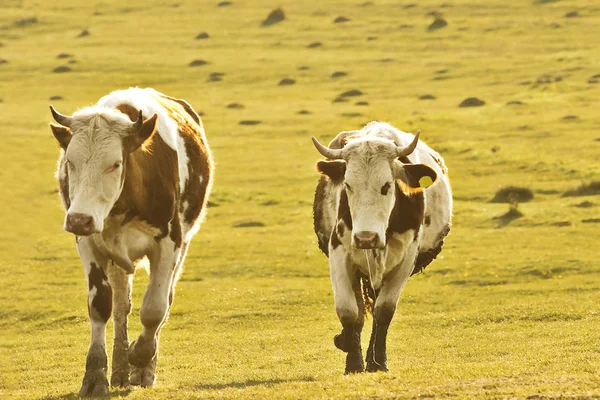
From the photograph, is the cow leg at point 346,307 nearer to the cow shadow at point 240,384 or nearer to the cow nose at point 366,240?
the cow shadow at point 240,384

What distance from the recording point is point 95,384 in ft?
34.6

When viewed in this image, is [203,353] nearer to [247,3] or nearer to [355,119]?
[355,119]

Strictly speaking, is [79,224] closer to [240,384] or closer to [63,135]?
[63,135]

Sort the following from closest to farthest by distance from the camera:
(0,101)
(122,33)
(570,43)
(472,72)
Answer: (0,101) → (472,72) → (570,43) → (122,33)

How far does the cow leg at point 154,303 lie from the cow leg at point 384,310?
6.89ft

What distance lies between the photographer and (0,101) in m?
45.8

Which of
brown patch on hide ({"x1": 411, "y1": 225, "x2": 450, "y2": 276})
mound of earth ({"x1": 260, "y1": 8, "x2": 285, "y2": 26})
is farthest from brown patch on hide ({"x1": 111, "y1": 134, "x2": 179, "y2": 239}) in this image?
mound of earth ({"x1": 260, "y1": 8, "x2": 285, "y2": 26})

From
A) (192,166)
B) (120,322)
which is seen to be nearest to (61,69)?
(192,166)

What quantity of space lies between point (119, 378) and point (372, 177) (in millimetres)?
3073

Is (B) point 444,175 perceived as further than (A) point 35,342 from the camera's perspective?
No

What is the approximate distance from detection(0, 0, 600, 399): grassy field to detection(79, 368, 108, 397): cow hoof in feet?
1.13

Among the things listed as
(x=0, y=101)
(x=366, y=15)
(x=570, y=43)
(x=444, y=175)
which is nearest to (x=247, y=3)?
(x=366, y=15)

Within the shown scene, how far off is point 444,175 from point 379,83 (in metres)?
34.1

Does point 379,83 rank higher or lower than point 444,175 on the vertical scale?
lower
